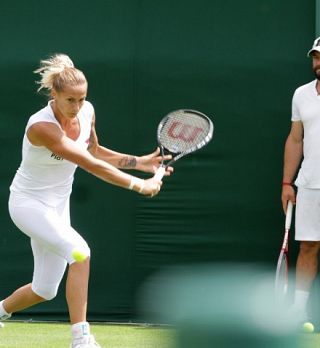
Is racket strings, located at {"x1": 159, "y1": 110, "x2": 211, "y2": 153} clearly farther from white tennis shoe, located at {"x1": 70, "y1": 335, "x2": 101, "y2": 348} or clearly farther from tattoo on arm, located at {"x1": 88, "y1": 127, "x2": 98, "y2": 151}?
white tennis shoe, located at {"x1": 70, "y1": 335, "x2": 101, "y2": 348}

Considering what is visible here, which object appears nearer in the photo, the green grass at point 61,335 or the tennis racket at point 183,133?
the tennis racket at point 183,133

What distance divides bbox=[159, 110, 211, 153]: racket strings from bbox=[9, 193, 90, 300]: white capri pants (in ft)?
2.08

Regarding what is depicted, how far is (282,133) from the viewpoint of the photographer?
5641mm

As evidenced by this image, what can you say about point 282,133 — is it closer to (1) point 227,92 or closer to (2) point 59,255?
(1) point 227,92

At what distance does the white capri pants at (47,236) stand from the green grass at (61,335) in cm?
59

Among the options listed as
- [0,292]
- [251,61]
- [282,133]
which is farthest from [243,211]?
[0,292]

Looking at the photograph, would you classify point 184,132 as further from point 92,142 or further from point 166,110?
point 166,110

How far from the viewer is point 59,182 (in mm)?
3996

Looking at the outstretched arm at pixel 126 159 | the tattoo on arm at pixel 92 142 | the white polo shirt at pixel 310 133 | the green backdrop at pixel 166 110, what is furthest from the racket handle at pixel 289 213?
the tattoo on arm at pixel 92 142

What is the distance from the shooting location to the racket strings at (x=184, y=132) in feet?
14.0

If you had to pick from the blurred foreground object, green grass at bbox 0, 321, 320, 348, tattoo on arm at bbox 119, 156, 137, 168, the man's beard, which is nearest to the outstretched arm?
tattoo on arm at bbox 119, 156, 137, 168

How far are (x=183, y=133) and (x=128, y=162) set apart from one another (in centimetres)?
34

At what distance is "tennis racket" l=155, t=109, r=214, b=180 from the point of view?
424cm

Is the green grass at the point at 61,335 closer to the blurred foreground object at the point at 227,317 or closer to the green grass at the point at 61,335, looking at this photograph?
the green grass at the point at 61,335
